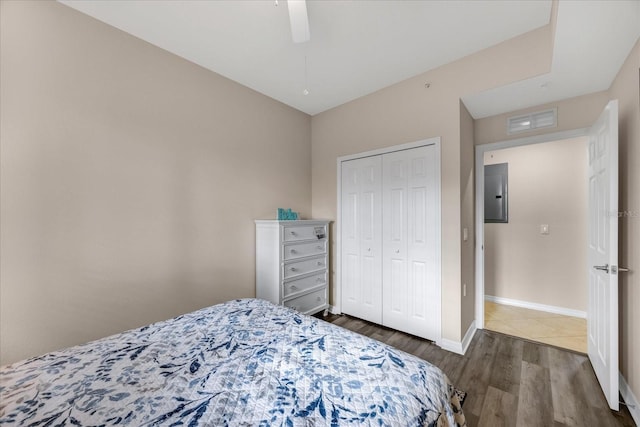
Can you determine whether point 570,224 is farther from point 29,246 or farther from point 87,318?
point 29,246

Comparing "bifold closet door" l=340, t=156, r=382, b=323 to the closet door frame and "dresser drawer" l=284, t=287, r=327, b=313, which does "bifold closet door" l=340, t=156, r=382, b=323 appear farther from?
"dresser drawer" l=284, t=287, r=327, b=313

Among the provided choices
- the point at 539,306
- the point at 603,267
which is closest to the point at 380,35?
the point at 603,267

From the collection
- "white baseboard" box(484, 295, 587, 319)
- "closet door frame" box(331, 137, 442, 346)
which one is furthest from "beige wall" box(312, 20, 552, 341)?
"white baseboard" box(484, 295, 587, 319)

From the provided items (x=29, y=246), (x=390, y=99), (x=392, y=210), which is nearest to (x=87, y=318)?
(x=29, y=246)

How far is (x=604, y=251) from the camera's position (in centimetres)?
179

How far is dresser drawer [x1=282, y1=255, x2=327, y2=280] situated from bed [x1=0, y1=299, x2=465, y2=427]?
138 centimetres

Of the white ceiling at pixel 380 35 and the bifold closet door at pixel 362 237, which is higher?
the white ceiling at pixel 380 35

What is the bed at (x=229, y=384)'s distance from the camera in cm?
82

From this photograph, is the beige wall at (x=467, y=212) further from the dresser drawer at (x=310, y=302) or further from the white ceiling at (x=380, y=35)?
the dresser drawer at (x=310, y=302)

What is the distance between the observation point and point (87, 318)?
1.82 metres

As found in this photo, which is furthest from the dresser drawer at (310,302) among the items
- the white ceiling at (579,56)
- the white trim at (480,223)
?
the white ceiling at (579,56)

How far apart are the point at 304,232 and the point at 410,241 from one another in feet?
3.86

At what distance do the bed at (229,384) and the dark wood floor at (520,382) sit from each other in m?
0.95

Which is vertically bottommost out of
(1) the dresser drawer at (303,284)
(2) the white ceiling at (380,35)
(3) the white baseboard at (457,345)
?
(3) the white baseboard at (457,345)
